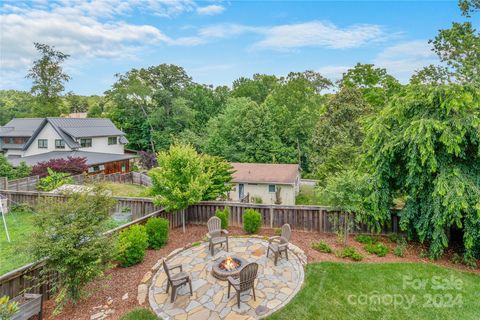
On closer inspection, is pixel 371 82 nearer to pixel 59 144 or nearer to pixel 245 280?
pixel 245 280

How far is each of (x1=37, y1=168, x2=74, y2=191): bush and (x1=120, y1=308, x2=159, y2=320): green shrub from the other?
579 inches

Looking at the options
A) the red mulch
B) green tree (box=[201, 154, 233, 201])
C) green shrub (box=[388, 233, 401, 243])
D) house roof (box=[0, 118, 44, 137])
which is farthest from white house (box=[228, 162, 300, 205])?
house roof (box=[0, 118, 44, 137])

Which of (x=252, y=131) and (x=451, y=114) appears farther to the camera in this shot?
(x=252, y=131)

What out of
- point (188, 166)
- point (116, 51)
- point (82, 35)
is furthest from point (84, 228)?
point (116, 51)

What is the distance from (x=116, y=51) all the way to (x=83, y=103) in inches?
2310

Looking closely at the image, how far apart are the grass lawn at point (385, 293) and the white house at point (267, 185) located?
12.5m

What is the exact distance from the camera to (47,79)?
3650cm

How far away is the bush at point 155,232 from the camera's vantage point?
8.62 meters

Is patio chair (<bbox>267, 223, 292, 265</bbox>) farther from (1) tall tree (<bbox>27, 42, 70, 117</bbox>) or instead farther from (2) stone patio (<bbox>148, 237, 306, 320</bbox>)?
(1) tall tree (<bbox>27, 42, 70, 117</bbox>)

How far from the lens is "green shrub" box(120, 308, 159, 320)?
551 cm

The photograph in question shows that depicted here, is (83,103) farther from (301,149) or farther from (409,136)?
(409,136)

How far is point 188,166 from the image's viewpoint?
31.2 feet

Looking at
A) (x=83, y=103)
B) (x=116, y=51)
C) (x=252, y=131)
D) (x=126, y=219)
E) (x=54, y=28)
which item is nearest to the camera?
(x=126, y=219)

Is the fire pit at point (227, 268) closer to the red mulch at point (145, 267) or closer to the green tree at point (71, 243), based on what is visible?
the red mulch at point (145, 267)
